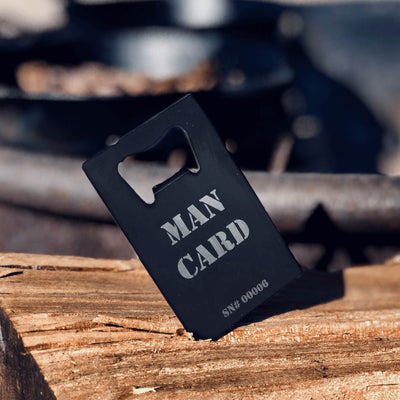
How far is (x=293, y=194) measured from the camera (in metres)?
0.87

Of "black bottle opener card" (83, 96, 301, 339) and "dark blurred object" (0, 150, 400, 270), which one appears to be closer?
"black bottle opener card" (83, 96, 301, 339)

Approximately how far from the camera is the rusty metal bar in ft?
2.81

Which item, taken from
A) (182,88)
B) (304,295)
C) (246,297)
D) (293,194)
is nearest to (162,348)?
(246,297)

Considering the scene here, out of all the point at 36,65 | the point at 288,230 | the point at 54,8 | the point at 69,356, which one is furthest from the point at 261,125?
the point at 54,8

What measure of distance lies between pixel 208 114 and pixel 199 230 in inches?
20.9

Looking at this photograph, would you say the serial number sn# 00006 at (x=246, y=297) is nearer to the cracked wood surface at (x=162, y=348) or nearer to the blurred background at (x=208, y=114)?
the cracked wood surface at (x=162, y=348)

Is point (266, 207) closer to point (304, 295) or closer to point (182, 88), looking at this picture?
Answer: point (304, 295)

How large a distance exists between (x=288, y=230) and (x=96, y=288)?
361mm

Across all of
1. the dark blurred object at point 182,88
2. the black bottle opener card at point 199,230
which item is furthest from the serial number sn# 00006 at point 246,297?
the dark blurred object at point 182,88

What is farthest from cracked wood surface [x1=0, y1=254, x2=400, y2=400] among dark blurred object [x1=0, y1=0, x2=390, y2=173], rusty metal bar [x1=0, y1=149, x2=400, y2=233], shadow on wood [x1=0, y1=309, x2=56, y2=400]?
dark blurred object [x1=0, y1=0, x2=390, y2=173]

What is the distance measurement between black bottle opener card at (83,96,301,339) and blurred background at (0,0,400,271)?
0.76 ft

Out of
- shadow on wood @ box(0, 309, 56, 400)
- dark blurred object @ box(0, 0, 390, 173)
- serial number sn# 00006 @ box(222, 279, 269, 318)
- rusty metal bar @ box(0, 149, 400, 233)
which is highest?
dark blurred object @ box(0, 0, 390, 173)

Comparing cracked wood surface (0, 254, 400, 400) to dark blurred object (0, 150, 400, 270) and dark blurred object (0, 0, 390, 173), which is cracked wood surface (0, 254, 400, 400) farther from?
dark blurred object (0, 0, 390, 173)

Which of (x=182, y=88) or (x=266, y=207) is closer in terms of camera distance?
(x=266, y=207)
